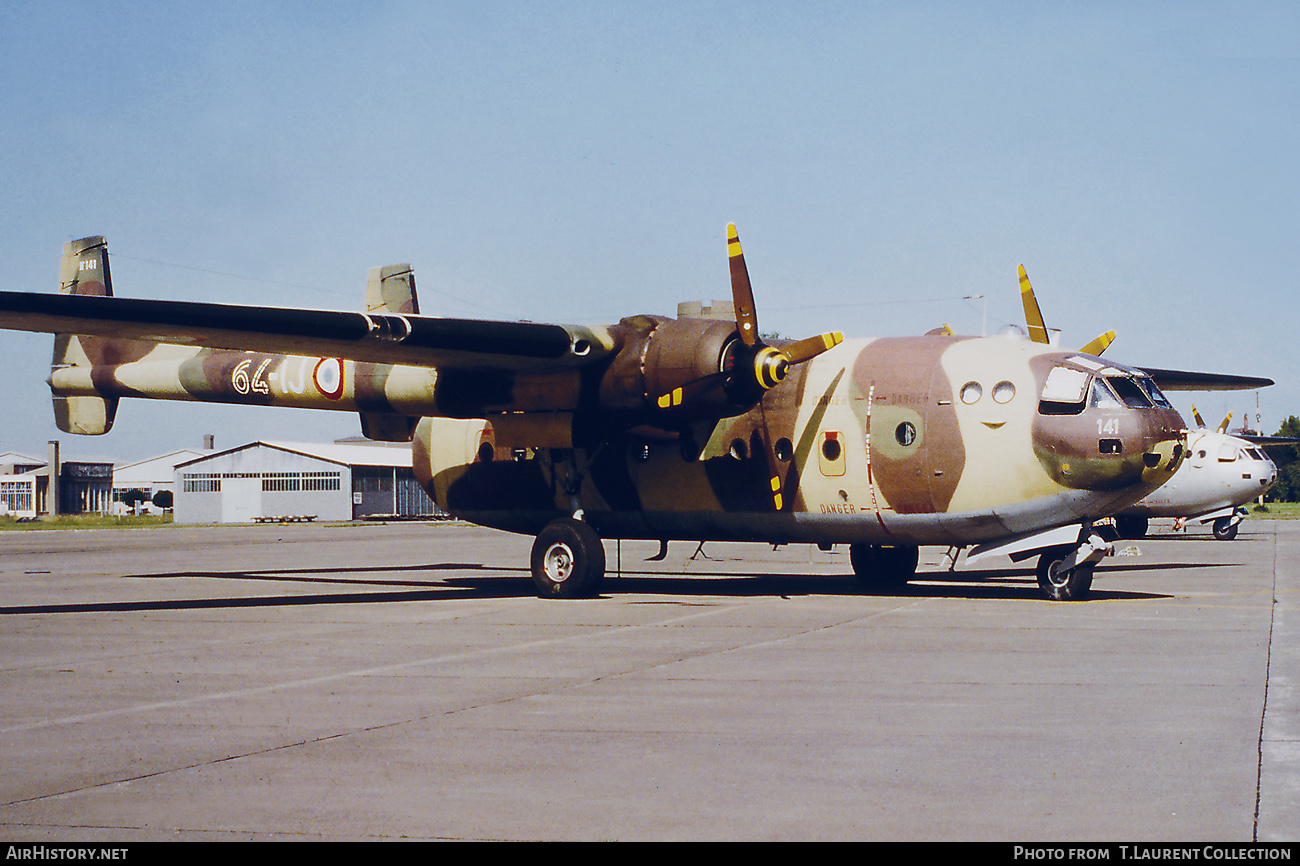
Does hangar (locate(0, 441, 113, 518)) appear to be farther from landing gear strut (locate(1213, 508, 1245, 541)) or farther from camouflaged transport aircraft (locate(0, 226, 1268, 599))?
camouflaged transport aircraft (locate(0, 226, 1268, 599))

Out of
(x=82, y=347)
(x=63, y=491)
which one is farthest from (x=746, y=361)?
(x=63, y=491)

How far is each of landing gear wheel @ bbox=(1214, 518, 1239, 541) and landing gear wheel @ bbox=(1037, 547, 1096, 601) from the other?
2687 cm

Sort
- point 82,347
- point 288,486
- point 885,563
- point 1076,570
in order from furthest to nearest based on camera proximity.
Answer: point 288,486 < point 82,347 < point 885,563 < point 1076,570

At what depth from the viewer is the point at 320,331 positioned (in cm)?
1723

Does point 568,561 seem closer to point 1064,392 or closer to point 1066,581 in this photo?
point 1066,581

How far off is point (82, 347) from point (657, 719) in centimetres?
1943

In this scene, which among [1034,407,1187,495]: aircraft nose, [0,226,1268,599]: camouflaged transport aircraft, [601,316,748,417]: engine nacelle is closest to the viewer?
[1034,407,1187,495]: aircraft nose

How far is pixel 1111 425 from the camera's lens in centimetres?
1770

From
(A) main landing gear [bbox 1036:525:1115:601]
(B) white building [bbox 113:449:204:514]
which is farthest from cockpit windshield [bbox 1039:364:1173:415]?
(B) white building [bbox 113:449:204:514]

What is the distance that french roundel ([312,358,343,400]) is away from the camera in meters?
21.6

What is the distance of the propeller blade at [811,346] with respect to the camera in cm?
1950

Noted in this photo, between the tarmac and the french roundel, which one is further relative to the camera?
the french roundel

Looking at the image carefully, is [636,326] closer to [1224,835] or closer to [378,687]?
[378,687]
